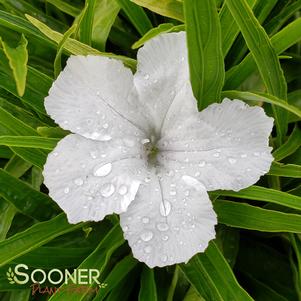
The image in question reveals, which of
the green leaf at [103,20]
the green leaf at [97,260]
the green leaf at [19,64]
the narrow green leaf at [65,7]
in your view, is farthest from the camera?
the narrow green leaf at [65,7]

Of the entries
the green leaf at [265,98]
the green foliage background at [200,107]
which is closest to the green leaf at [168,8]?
the green foliage background at [200,107]

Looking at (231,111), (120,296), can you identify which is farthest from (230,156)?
(120,296)

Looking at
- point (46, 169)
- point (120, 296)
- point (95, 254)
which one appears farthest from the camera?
point (120, 296)

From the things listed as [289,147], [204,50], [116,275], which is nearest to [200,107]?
[204,50]

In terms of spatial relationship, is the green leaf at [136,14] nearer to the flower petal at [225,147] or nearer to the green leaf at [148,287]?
the flower petal at [225,147]

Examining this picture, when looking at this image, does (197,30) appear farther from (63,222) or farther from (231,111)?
(63,222)

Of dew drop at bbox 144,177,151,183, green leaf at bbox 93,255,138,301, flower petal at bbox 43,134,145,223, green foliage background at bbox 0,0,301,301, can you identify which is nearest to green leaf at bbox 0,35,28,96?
green foliage background at bbox 0,0,301,301
